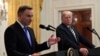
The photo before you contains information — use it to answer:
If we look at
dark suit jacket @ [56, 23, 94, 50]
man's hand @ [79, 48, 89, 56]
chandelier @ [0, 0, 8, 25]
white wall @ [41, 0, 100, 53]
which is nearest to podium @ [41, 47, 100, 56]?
man's hand @ [79, 48, 89, 56]

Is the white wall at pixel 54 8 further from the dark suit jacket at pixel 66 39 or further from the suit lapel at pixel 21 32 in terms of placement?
the suit lapel at pixel 21 32

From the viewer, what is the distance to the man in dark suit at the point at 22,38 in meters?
2.61

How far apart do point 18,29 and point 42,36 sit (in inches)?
137

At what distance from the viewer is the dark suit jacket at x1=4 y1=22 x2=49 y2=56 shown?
2.57 meters

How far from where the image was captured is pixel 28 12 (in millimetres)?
2748

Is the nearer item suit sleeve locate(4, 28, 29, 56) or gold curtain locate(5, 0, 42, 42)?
suit sleeve locate(4, 28, 29, 56)

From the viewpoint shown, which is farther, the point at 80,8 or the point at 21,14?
the point at 80,8

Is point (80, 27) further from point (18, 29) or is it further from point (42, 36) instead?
point (18, 29)

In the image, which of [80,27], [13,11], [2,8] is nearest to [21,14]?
[2,8]

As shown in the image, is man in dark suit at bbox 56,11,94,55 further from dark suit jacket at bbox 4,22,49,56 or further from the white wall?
the white wall

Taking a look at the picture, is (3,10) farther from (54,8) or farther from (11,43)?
(11,43)

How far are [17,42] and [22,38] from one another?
73mm

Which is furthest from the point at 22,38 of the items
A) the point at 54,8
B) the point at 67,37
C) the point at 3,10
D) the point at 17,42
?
the point at 54,8

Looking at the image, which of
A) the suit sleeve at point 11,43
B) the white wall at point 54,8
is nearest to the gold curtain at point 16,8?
the white wall at point 54,8
